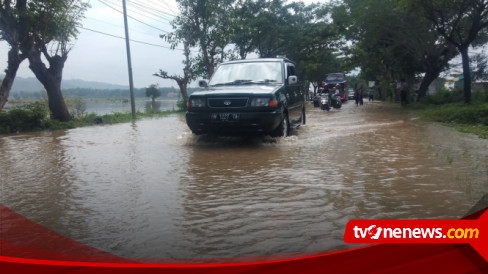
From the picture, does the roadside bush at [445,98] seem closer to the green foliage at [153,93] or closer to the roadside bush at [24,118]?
the roadside bush at [24,118]

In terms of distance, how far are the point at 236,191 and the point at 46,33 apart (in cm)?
1317

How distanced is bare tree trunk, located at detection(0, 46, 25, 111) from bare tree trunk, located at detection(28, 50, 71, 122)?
136 centimetres

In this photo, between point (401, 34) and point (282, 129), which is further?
point (401, 34)

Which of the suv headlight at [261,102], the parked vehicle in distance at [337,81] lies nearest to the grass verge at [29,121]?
the suv headlight at [261,102]

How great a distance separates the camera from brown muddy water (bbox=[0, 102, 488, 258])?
2781mm

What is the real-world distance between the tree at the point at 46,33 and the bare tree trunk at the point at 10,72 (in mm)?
195

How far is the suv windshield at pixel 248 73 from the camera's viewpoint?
27.3ft

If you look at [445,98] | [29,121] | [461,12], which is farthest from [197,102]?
[445,98]

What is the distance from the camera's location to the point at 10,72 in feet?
44.2

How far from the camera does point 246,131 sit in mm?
7277

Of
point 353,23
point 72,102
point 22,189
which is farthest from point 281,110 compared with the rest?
point 353,23

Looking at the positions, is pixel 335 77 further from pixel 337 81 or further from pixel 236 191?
pixel 236 191

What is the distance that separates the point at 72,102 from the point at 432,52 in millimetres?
18628

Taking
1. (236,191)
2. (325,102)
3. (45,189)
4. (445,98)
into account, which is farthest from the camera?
(325,102)
